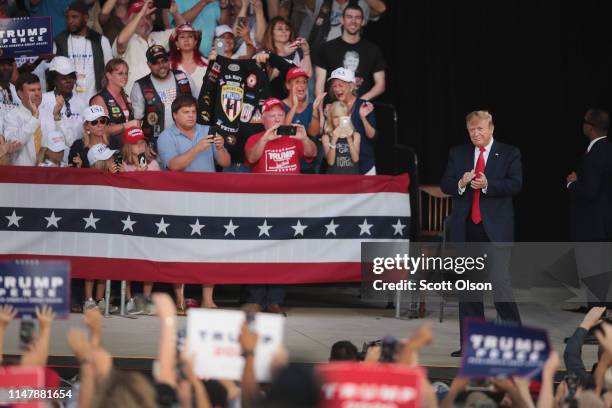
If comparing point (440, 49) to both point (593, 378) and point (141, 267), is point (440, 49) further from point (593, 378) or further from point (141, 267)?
point (593, 378)

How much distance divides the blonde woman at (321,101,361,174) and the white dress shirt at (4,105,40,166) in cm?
270

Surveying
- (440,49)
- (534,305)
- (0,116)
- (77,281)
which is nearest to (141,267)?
(77,281)

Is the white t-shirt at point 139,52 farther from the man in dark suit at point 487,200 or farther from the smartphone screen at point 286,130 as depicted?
the man in dark suit at point 487,200

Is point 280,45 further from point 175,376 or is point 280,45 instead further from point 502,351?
point 502,351

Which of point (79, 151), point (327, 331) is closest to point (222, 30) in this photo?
point (79, 151)

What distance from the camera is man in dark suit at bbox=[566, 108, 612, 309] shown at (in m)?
11.9

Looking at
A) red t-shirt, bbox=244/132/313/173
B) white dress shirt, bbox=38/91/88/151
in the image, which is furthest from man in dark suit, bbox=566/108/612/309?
white dress shirt, bbox=38/91/88/151

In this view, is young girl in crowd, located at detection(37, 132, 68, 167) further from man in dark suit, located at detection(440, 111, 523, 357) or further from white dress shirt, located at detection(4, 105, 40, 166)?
man in dark suit, located at detection(440, 111, 523, 357)

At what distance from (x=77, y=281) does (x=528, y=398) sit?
6636 mm

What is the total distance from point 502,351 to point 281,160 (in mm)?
6386

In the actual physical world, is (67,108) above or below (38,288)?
above

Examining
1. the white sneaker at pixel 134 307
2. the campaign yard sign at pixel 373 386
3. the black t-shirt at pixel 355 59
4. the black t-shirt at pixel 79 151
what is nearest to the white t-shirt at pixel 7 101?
the black t-shirt at pixel 79 151

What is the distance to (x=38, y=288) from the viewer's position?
240 inches

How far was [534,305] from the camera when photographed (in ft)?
42.5
